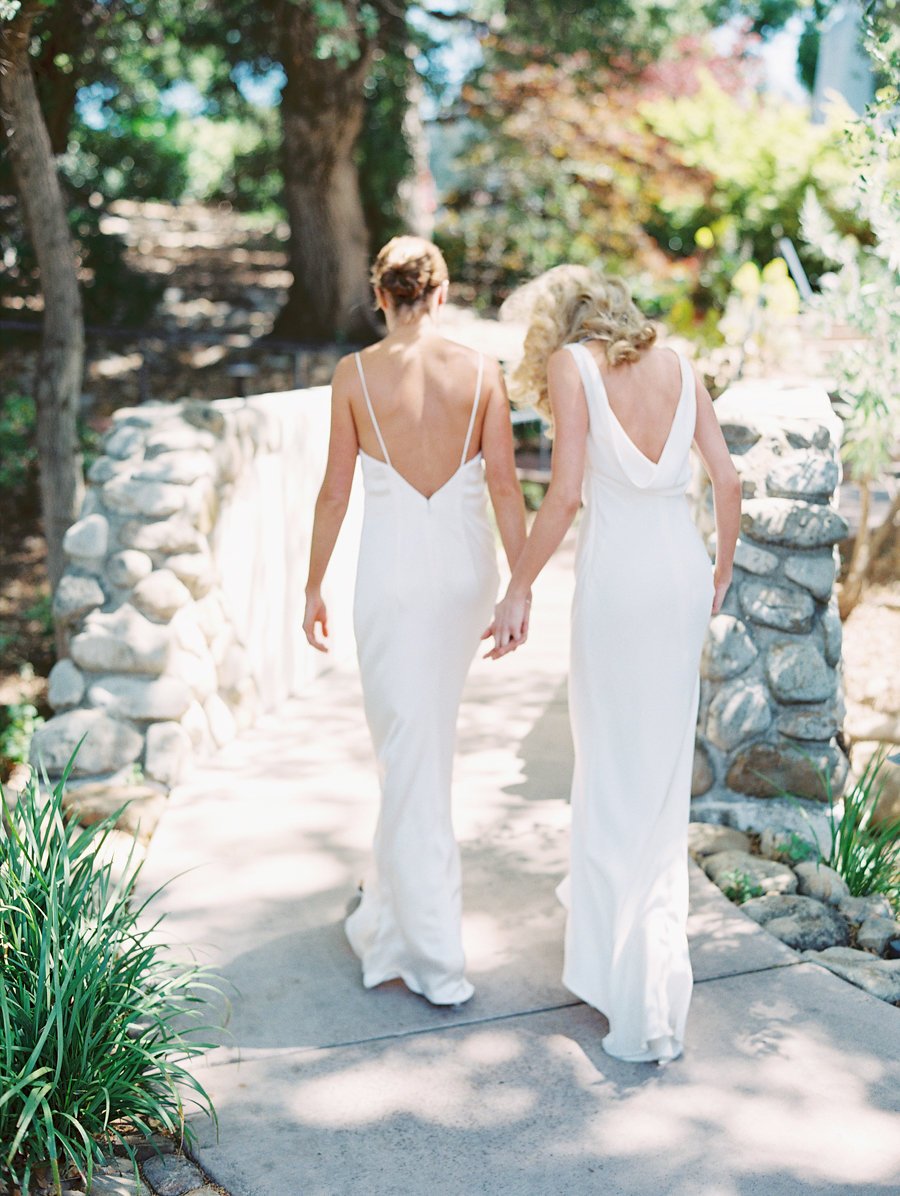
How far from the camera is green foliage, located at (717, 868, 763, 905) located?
13.8ft

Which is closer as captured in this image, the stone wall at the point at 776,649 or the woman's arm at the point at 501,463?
the woman's arm at the point at 501,463

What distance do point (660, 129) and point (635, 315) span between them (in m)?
13.3

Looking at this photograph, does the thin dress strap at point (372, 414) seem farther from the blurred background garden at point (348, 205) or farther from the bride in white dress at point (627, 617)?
the blurred background garden at point (348, 205)

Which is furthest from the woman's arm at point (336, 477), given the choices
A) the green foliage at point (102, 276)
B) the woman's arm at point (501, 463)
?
the green foliage at point (102, 276)

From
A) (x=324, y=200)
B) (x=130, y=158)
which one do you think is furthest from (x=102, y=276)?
(x=130, y=158)

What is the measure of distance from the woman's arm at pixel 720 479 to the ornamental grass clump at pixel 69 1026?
1.79 metres

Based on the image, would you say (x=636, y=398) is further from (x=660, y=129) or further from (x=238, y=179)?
(x=238, y=179)

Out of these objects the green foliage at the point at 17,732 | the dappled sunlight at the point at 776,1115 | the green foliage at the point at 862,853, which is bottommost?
the green foliage at the point at 17,732

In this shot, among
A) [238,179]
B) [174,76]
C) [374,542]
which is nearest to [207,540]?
[374,542]

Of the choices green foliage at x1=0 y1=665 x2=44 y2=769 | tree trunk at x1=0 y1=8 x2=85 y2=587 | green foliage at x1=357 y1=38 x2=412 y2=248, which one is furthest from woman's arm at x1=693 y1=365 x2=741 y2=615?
green foliage at x1=357 y1=38 x2=412 y2=248

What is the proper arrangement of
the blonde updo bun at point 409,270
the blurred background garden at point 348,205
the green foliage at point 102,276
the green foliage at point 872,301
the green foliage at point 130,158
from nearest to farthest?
the blonde updo bun at point 409,270
the green foliage at point 872,301
the blurred background garden at point 348,205
the green foliage at point 102,276
the green foliage at point 130,158

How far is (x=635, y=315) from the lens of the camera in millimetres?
3344

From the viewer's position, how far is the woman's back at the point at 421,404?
3520 mm

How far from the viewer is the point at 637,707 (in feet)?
11.0
